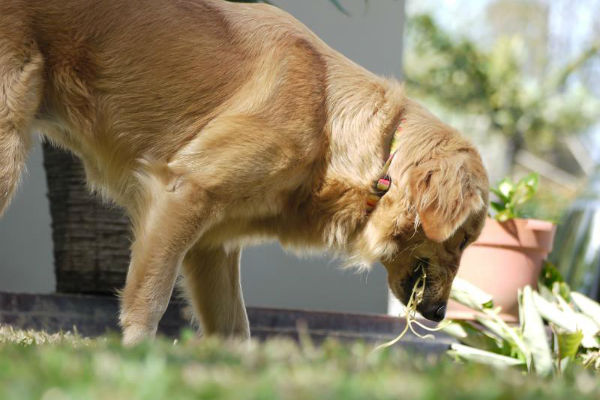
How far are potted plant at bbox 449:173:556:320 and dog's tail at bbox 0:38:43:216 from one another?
3105 millimetres

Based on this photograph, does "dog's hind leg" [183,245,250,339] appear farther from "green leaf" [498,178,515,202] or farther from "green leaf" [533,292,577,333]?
"green leaf" [498,178,515,202]

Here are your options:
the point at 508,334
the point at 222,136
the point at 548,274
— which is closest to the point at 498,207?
the point at 548,274

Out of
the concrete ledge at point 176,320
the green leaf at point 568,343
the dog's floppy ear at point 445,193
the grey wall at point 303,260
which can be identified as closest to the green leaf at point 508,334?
the green leaf at point 568,343

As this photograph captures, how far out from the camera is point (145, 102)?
359 centimetres

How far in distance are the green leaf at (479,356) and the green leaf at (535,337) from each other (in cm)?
12

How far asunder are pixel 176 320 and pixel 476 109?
67.0ft

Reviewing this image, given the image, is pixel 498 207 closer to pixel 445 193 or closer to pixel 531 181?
pixel 531 181

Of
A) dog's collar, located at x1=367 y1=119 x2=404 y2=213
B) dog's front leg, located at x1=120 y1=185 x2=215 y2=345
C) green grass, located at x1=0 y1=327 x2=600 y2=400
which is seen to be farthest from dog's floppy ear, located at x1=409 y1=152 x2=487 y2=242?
green grass, located at x1=0 y1=327 x2=600 y2=400

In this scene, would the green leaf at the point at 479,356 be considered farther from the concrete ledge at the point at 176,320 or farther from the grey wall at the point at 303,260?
the grey wall at the point at 303,260

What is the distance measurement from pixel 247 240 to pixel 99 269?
4.94ft

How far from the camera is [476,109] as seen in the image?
23969 millimetres

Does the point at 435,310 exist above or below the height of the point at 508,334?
above

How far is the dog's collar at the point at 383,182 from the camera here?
11.8ft

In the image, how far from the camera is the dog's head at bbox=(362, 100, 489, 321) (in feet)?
11.4
